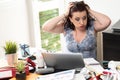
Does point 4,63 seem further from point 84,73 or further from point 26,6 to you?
point 26,6

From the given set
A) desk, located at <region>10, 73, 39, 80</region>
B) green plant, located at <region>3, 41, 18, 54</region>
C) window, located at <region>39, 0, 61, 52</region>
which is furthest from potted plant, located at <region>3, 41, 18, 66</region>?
window, located at <region>39, 0, 61, 52</region>

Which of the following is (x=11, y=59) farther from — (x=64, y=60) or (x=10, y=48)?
(x=64, y=60)

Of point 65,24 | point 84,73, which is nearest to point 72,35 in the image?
point 65,24

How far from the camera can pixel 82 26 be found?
2.41 m

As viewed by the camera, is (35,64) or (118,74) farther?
(35,64)

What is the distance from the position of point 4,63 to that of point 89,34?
930mm

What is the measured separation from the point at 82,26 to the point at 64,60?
0.65m

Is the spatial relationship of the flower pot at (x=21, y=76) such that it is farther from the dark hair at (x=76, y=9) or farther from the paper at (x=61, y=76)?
the dark hair at (x=76, y=9)

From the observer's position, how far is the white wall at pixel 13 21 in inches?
121

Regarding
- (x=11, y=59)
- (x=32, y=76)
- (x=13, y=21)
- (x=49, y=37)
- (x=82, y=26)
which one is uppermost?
(x=13, y=21)

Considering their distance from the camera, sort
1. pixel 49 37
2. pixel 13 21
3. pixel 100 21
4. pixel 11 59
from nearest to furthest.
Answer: pixel 11 59
pixel 100 21
pixel 13 21
pixel 49 37

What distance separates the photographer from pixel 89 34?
245 centimetres

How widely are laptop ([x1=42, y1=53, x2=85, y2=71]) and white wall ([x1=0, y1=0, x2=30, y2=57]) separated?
135 centimetres

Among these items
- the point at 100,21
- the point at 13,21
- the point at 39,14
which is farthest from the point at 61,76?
the point at 39,14
